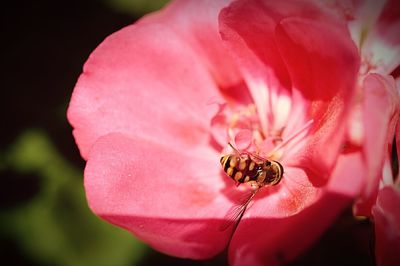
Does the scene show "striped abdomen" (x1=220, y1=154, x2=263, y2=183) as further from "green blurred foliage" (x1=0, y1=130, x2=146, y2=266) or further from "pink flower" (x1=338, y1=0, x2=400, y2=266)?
"green blurred foliage" (x1=0, y1=130, x2=146, y2=266)

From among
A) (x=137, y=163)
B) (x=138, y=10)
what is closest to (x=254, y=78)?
(x=137, y=163)

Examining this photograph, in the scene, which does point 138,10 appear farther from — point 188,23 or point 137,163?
point 137,163

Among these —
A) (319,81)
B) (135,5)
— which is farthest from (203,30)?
(135,5)

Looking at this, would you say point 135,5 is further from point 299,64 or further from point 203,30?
point 299,64

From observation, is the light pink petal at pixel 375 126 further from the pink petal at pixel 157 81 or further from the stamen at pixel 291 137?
the pink petal at pixel 157 81

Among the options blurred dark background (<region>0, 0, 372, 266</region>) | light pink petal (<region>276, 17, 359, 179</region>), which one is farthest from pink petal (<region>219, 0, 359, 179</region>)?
blurred dark background (<region>0, 0, 372, 266</region>)

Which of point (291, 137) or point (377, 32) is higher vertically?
point (377, 32)
